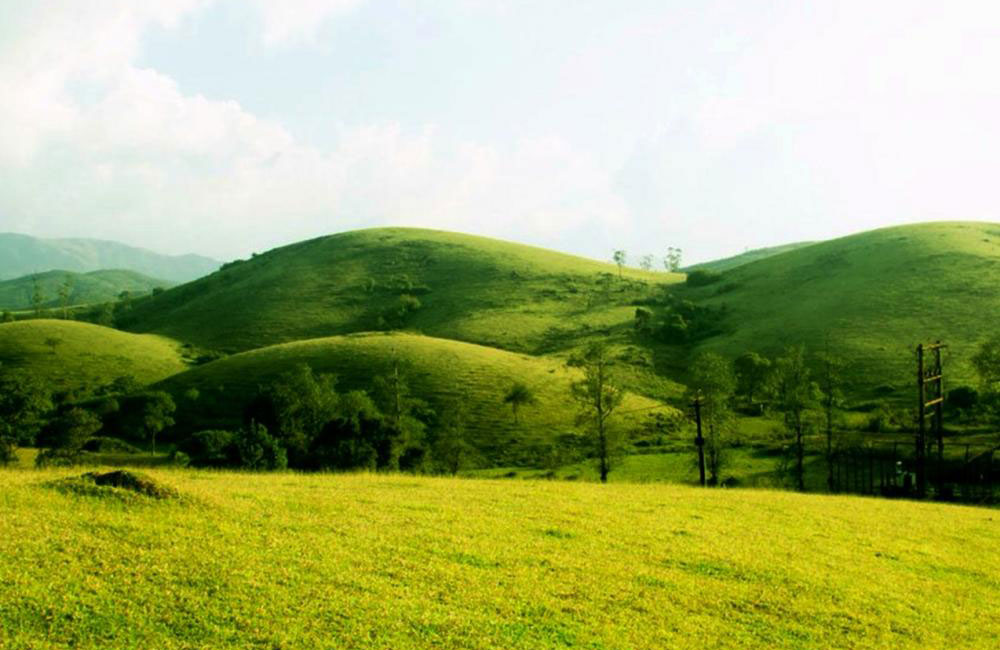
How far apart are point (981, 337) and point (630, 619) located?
116 metres

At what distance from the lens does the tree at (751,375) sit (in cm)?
10506

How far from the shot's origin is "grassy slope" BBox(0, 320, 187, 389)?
128 meters

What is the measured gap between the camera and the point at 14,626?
38.2ft

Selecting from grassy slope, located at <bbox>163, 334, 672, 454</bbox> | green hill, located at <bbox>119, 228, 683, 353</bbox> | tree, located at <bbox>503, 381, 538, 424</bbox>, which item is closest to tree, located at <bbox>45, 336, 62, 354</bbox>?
green hill, located at <bbox>119, 228, 683, 353</bbox>

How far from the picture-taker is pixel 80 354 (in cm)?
13862

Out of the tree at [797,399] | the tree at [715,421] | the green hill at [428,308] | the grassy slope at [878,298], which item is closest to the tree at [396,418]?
the tree at [715,421]

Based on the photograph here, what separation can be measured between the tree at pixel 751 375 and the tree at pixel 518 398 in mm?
30522

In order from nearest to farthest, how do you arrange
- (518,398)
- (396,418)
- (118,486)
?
1. (118,486)
2. (396,418)
3. (518,398)

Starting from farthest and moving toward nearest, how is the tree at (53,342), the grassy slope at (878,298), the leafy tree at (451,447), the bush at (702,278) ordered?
the bush at (702,278)
the tree at (53,342)
the grassy slope at (878,298)
the leafy tree at (451,447)

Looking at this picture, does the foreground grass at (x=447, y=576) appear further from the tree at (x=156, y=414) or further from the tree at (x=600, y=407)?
the tree at (x=156, y=414)

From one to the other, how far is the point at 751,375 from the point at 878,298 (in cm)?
4234

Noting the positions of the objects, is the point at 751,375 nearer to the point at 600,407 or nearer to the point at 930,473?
the point at 930,473

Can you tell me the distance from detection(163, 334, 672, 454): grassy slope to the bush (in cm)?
7596

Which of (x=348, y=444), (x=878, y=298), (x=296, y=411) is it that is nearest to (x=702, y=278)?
(x=878, y=298)
